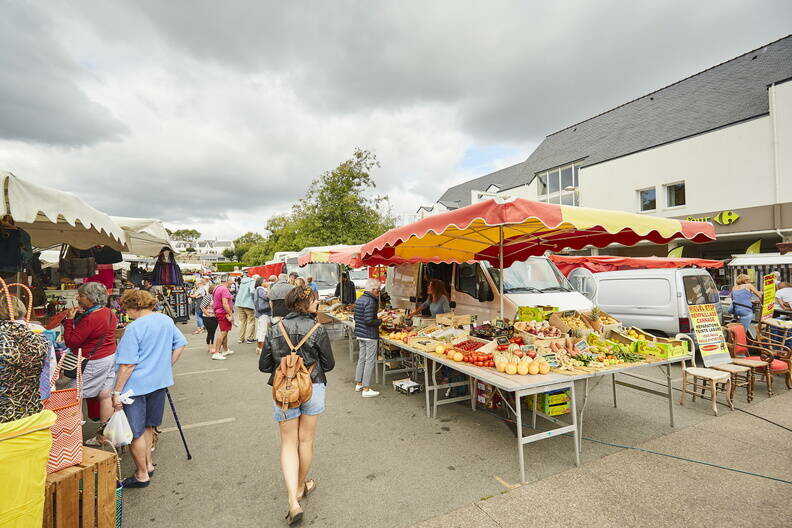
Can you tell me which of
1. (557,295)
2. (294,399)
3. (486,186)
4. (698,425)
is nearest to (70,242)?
(294,399)

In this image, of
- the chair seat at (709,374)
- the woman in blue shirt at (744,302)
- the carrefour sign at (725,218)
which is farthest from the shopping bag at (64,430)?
the carrefour sign at (725,218)

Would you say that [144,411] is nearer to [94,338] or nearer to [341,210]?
[94,338]

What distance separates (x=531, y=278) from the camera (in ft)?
25.1

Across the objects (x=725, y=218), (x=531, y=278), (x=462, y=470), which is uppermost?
(x=725, y=218)

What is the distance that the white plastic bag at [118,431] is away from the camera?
10.1ft

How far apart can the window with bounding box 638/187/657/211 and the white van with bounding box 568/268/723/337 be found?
1216 centimetres

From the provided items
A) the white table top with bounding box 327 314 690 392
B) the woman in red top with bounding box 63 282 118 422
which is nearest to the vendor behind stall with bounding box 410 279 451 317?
the white table top with bounding box 327 314 690 392

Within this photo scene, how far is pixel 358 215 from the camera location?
20203mm

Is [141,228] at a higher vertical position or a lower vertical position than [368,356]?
higher

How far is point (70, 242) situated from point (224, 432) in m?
4.23

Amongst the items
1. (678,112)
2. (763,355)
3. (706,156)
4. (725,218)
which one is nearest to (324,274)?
(763,355)

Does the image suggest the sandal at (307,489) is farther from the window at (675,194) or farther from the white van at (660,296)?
the window at (675,194)

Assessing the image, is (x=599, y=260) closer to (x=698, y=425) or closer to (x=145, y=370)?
(x=698, y=425)

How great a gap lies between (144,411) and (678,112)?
937 inches
